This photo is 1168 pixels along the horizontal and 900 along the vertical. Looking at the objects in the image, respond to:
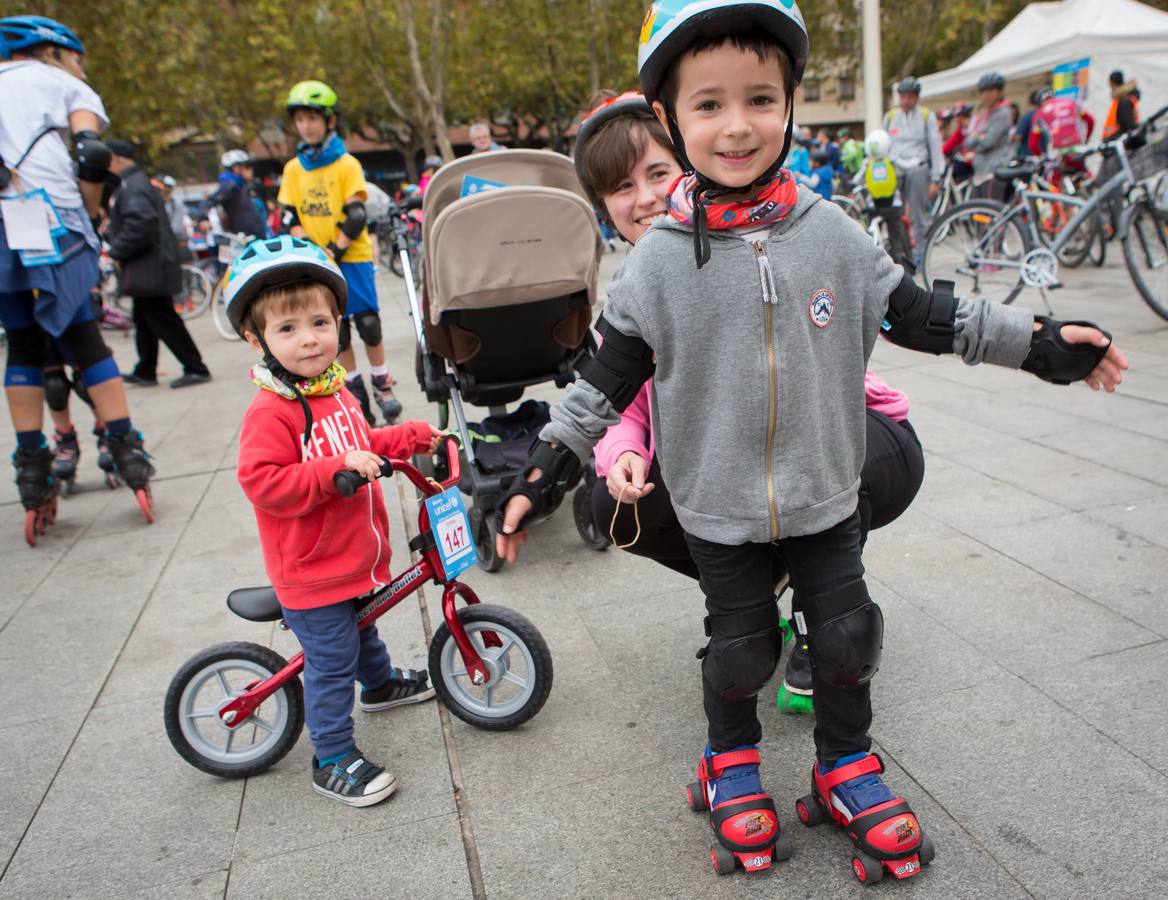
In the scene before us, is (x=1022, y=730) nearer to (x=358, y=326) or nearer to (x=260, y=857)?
(x=260, y=857)

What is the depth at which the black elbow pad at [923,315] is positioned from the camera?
185cm

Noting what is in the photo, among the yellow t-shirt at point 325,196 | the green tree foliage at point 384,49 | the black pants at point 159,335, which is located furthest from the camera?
the green tree foliage at point 384,49

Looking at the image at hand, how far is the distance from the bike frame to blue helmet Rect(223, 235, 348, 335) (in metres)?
0.57

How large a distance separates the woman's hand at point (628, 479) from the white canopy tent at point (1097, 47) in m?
15.6

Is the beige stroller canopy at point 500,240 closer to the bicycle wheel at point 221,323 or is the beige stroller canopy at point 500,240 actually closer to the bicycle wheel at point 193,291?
the bicycle wheel at point 221,323

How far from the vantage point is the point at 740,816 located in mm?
1938

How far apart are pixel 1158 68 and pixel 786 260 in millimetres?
15930

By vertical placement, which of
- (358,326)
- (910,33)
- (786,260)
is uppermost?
(910,33)

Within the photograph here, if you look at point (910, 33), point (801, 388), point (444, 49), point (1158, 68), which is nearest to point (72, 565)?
point (801, 388)

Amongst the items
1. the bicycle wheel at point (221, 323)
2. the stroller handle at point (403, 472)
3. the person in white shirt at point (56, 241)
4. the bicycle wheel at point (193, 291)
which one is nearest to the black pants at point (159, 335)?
the bicycle wheel at point (221, 323)

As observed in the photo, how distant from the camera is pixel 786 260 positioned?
176 cm

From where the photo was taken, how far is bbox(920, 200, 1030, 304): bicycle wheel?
6.84 m

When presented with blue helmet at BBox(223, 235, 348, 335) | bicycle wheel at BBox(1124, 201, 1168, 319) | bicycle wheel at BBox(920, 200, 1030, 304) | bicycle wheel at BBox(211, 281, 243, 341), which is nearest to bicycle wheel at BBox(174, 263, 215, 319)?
bicycle wheel at BBox(211, 281, 243, 341)

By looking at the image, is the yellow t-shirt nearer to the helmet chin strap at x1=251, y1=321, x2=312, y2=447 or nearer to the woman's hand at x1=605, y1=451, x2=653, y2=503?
the helmet chin strap at x1=251, y1=321, x2=312, y2=447
